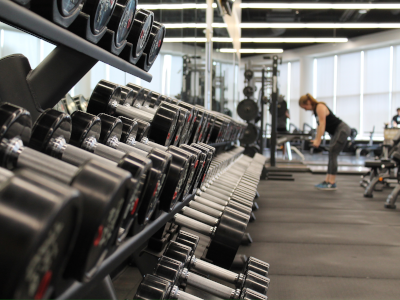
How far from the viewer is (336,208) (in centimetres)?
408

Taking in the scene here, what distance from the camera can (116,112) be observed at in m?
1.30

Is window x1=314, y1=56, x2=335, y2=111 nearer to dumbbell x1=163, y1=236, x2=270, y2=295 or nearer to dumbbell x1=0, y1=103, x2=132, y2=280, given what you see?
dumbbell x1=163, y1=236, x2=270, y2=295

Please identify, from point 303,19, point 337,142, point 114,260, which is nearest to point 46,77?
point 114,260

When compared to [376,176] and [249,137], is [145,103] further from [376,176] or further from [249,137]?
[249,137]

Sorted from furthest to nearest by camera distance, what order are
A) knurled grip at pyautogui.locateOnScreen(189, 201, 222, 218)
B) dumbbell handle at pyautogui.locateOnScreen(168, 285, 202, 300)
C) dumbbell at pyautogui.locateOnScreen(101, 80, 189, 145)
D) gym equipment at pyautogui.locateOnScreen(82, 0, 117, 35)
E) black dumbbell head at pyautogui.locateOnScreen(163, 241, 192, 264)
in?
1. knurled grip at pyautogui.locateOnScreen(189, 201, 222, 218)
2. black dumbbell head at pyautogui.locateOnScreen(163, 241, 192, 264)
3. dumbbell at pyautogui.locateOnScreen(101, 80, 189, 145)
4. dumbbell handle at pyautogui.locateOnScreen(168, 285, 202, 300)
5. gym equipment at pyautogui.locateOnScreen(82, 0, 117, 35)

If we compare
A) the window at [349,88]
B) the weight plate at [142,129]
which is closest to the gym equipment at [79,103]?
the weight plate at [142,129]

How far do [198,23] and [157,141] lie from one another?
351 cm

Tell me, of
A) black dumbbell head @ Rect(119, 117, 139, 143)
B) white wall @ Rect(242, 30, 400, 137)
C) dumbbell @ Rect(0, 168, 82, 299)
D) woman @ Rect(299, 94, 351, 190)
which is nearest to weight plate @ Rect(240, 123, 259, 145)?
woman @ Rect(299, 94, 351, 190)

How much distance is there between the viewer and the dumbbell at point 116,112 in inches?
47.8

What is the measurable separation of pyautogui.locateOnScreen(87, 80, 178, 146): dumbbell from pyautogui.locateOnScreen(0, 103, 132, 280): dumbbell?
63 cm

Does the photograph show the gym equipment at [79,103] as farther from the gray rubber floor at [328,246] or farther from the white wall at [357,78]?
the white wall at [357,78]

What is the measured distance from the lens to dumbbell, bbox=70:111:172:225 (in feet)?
2.50

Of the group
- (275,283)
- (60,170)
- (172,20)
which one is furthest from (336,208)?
(60,170)

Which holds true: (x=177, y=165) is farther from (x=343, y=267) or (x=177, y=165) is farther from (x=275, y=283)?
(x=343, y=267)
